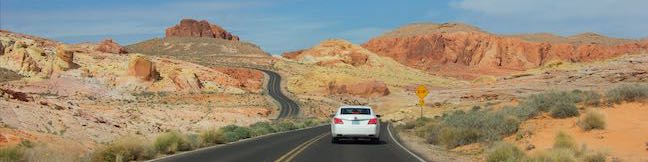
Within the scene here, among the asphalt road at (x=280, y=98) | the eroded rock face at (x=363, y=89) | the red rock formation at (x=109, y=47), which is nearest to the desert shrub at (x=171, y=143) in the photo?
the asphalt road at (x=280, y=98)

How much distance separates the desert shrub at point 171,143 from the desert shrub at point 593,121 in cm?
1397

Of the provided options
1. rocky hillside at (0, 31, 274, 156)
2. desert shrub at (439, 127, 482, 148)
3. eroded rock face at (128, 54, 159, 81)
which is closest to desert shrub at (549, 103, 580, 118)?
desert shrub at (439, 127, 482, 148)

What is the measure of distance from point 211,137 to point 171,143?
16.1ft

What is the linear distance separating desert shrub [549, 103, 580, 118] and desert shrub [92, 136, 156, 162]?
15640 mm

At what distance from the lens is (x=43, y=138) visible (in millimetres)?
26250

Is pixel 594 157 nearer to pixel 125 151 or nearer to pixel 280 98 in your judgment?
pixel 125 151

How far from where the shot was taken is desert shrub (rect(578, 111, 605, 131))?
73.4 ft

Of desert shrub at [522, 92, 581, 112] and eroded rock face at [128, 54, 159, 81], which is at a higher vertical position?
eroded rock face at [128, 54, 159, 81]

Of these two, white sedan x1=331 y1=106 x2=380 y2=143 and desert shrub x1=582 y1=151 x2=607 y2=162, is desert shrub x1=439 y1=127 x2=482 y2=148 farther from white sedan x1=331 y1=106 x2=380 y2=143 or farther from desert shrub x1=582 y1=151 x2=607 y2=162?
desert shrub x1=582 y1=151 x2=607 y2=162

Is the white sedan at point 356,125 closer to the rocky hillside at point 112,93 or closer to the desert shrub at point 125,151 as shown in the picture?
the desert shrub at point 125,151

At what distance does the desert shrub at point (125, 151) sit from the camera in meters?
17.2

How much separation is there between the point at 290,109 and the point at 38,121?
6703 centimetres

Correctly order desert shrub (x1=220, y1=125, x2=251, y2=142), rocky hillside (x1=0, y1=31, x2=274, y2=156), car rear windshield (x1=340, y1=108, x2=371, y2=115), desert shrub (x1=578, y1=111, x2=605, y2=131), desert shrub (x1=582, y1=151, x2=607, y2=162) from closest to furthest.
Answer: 1. desert shrub (x1=582, y1=151, x2=607, y2=162)
2. desert shrub (x1=578, y1=111, x2=605, y2=131)
3. car rear windshield (x1=340, y1=108, x2=371, y2=115)
4. desert shrub (x1=220, y1=125, x2=251, y2=142)
5. rocky hillside (x1=0, y1=31, x2=274, y2=156)

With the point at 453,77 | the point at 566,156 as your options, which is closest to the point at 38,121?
the point at 566,156
